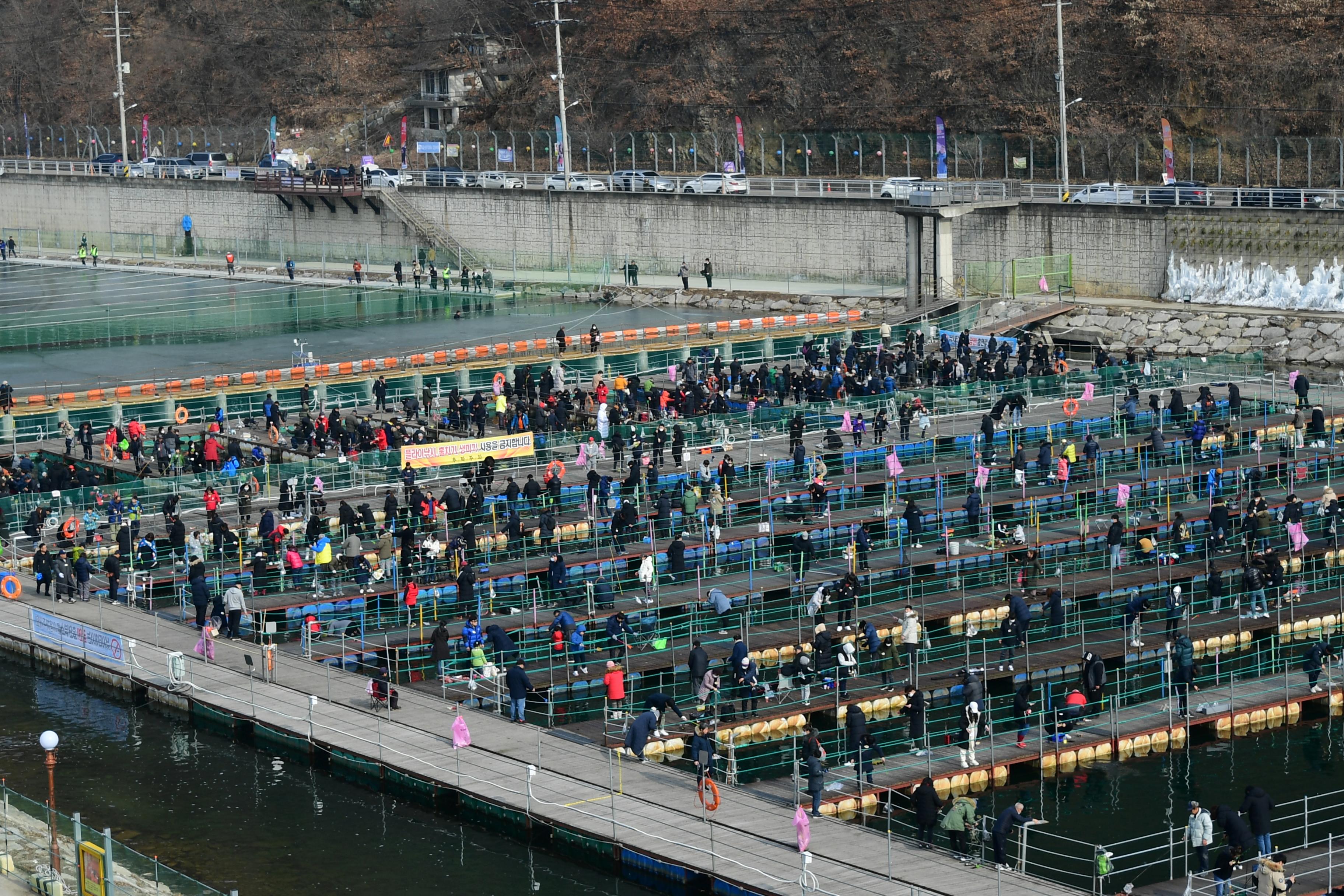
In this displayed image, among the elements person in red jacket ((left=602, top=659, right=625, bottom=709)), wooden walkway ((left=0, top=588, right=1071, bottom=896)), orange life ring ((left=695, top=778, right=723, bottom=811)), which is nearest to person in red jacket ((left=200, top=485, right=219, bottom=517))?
wooden walkway ((left=0, top=588, right=1071, bottom=896))

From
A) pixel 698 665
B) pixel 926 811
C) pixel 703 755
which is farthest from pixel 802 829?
pixel 698 665

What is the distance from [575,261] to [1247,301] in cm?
3069

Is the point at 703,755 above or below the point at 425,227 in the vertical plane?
below

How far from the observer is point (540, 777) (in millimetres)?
32125

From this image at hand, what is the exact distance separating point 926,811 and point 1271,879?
4794mm

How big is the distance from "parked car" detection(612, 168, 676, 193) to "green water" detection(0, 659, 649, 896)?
54609mm

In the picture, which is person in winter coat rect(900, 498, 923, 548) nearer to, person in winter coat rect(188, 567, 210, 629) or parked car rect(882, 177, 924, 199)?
person in winter coat rect(188, 567, 210, 629)

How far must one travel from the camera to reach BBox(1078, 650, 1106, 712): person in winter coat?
114ft

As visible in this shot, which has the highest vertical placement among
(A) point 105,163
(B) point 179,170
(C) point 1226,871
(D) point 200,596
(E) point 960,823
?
(A) point 105,163

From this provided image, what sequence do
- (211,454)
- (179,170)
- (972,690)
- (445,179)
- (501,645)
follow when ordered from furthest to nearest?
(179,170) → (445,179) → (211,454) → (501,645) → (972,690)

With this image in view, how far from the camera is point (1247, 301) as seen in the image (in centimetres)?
7131

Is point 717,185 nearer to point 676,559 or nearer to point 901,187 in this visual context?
point 901,187

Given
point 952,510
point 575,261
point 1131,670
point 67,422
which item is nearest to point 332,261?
point 575,261

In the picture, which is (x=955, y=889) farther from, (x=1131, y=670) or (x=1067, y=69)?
(x=1067, y=69)
